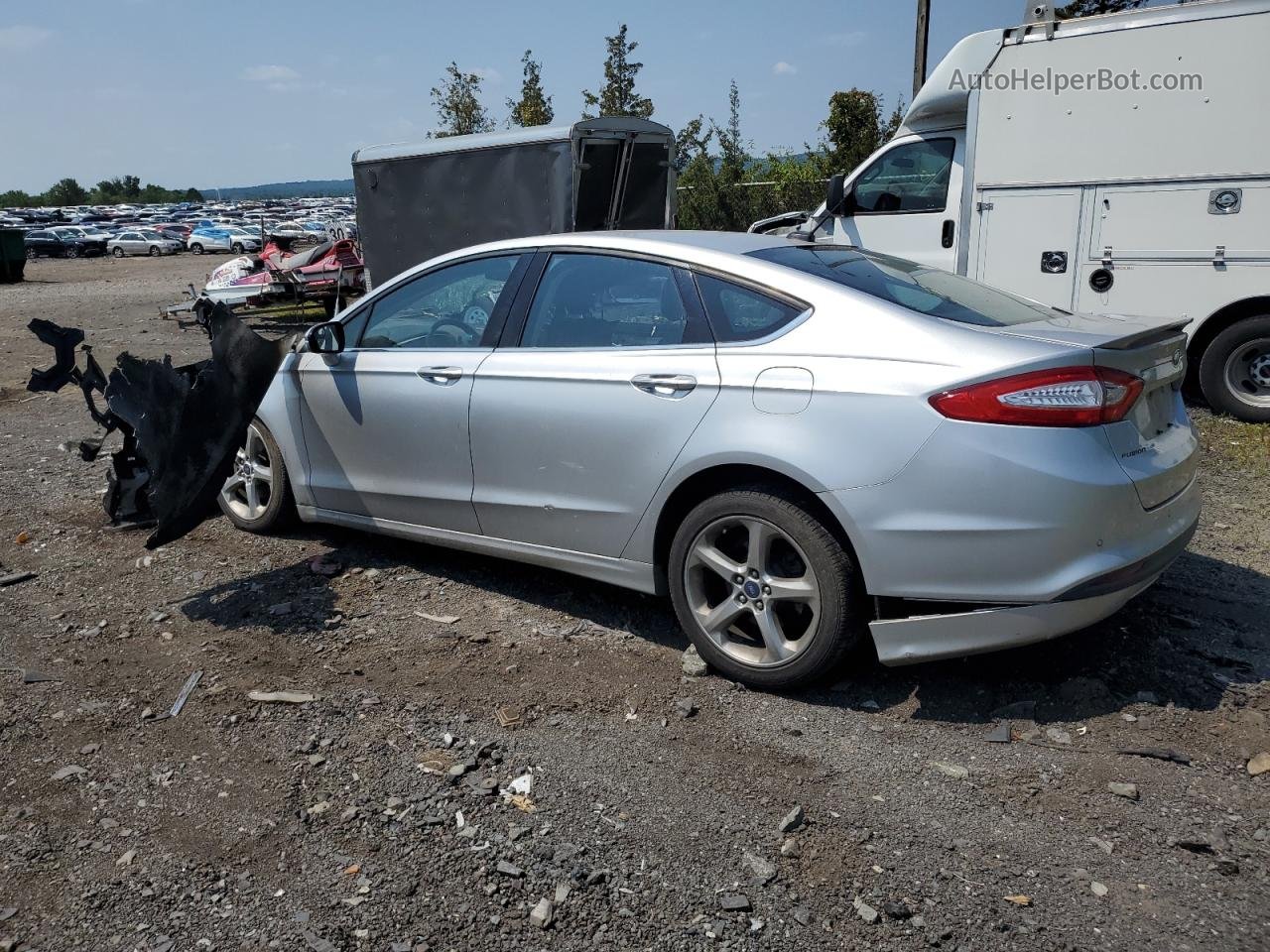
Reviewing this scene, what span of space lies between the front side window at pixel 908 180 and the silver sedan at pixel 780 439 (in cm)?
571

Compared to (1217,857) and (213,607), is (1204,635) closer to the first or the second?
(1217,857)

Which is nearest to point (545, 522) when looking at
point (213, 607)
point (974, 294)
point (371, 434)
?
point (371, 434)

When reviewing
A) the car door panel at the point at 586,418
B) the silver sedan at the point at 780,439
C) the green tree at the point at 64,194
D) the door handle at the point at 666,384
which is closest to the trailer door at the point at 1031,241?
the silver sedan at the point at 780,439

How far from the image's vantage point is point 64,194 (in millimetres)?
116312

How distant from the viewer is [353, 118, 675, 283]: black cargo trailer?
11.1 meters

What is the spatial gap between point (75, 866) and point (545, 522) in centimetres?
208

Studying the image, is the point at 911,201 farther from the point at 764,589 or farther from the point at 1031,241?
the point at 764,589

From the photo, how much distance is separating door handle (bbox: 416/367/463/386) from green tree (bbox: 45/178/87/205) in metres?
130

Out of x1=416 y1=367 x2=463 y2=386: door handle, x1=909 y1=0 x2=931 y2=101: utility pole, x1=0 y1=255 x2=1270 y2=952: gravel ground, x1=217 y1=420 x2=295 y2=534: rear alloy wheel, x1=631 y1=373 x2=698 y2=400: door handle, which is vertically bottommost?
x1=0 y1=255 x2=1270 y2=952: gravel ground

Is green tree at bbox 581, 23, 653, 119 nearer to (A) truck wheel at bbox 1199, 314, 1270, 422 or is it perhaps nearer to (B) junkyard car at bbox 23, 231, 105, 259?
(A) truck wheel at bbox 1199, 314, 1270, 422

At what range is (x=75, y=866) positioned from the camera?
2.94 m

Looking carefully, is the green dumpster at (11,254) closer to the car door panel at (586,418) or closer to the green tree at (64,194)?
the car door panel at (586,418)

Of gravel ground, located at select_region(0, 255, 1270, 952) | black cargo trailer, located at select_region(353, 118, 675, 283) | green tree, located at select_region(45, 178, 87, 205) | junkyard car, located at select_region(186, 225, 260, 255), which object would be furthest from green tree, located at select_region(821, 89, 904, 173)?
green tree, located at select_region(45, 178, 87, 205)

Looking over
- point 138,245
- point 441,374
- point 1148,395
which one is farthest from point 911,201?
point 138,245
